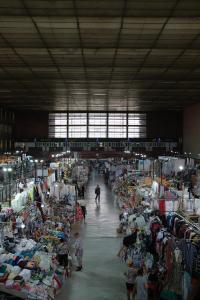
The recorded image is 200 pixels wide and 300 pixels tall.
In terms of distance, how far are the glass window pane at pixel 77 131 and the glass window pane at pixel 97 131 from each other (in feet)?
1.55

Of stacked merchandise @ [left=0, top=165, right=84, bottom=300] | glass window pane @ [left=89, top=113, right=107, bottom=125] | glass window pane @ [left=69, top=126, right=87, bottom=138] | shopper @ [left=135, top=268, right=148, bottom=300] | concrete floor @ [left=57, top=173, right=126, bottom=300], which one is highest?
glass window pane @ [left=89, top=113, right=107, bottom=125]

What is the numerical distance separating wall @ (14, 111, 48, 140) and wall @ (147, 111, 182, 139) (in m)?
8.33

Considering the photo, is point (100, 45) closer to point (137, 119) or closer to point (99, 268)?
point (99, 268)

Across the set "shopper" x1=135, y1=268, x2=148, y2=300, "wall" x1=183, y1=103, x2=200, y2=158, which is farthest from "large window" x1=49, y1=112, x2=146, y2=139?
"shopper" x1=135, y1=268, x2=148, y2=300

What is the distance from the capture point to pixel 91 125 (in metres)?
33.1

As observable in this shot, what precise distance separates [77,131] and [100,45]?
22.4 metres

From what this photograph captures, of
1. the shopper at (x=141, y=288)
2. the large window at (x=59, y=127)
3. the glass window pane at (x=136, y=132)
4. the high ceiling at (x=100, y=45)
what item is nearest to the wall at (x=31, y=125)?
the large window at (x=59, y=127)

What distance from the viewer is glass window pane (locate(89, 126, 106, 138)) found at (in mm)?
33062

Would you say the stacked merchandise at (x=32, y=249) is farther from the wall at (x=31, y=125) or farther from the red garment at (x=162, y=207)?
the wall at (x=31, y=125)

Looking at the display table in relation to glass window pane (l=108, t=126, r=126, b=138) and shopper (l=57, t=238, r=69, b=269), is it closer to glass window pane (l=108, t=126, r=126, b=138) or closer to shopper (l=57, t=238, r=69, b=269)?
shopper (l=57, t=238, r=69, b=269)

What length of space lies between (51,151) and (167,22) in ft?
79.7

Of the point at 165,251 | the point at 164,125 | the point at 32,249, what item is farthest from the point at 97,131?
the point at 165,251

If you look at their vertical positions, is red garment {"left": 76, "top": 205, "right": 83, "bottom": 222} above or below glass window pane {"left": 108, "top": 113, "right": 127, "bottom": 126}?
below

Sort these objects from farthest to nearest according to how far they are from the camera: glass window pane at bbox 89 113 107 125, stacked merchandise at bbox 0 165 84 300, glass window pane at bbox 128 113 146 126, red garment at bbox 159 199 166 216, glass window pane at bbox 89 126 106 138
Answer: glass window pane at bbox 128 113 146 126 < glass window pane at bbox 89 126 106 138 < glass window pane at bbox 89 113 107 125 < red garment at bbox 159 199 166 216 < stacked merchandise at bbox 0 165 84 300
